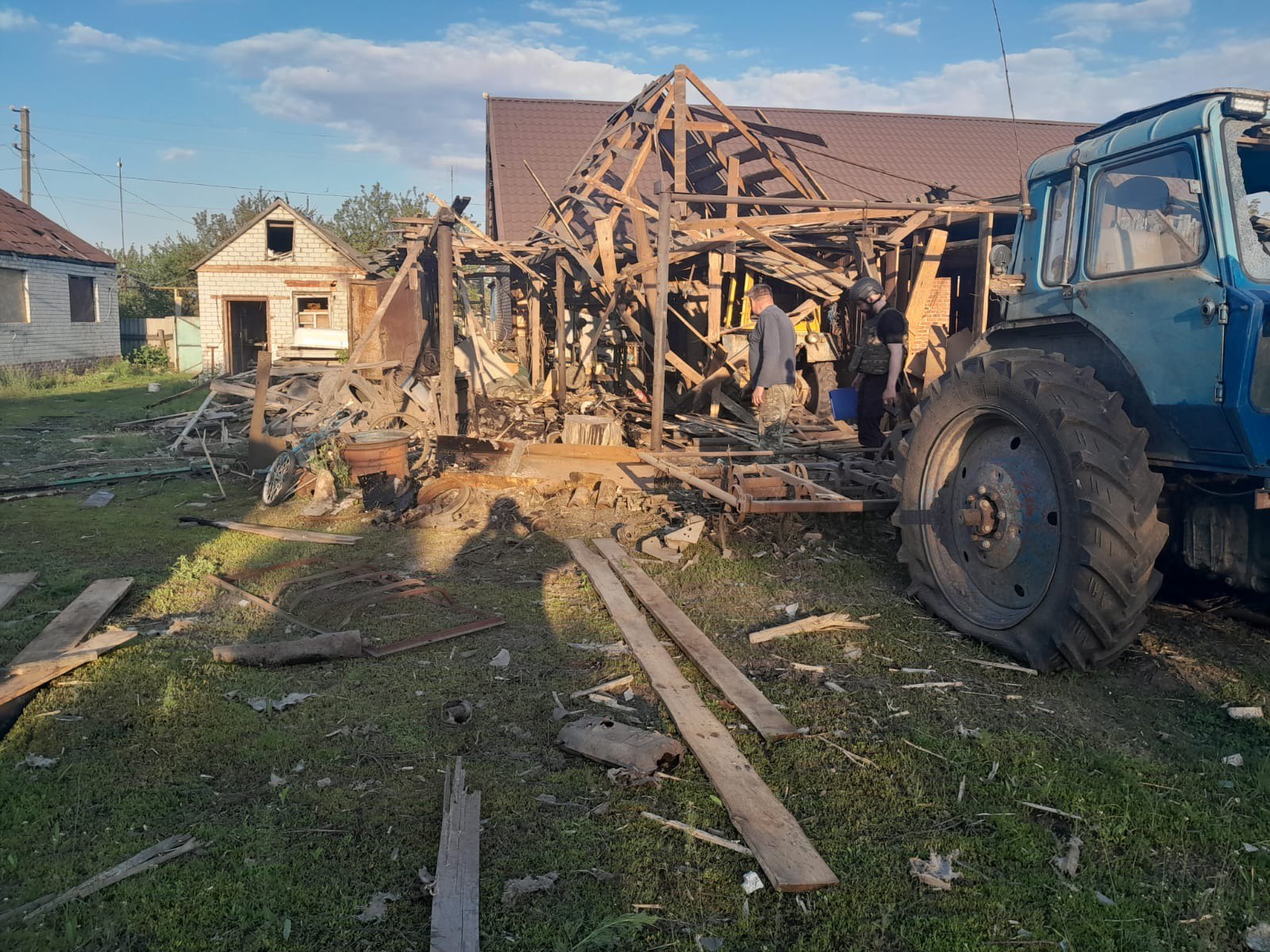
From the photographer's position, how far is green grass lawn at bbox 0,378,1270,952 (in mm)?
2725

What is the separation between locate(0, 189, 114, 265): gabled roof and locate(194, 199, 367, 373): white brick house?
11.0 feet

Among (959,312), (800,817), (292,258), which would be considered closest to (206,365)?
(292,258)

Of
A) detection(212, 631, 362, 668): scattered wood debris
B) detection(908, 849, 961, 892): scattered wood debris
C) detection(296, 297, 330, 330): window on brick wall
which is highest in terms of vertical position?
detection(296, 297, 330, 330): window on brick wall

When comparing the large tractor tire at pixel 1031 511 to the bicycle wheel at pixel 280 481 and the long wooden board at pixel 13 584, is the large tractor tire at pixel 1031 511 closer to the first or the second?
the long wooden board at pixel 13 584

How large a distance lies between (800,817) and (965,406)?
105 inches

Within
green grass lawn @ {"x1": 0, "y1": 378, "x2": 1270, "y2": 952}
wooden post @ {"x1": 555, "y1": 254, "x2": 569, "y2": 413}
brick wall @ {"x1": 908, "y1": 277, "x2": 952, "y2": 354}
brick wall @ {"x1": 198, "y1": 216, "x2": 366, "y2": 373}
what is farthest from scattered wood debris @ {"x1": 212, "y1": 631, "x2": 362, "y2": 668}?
brick wall @ {"x1": 198, "y1": 216, "x2": 366, "y2": 373}

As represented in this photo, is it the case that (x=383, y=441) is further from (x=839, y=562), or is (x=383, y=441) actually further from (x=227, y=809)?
(x=227, y=809)

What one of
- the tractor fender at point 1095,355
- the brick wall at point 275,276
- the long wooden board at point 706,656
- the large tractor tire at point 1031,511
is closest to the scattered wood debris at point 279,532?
the long wooden board at point 706,656

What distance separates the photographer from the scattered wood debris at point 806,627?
5188mm

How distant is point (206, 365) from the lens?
88.8ft

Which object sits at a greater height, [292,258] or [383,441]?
[292,258]

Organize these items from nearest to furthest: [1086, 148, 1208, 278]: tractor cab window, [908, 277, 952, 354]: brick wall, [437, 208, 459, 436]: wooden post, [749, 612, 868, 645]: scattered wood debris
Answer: [1086, 148, 1208, 278]: tractor cab window, [749, 612, 868, 645]: scattered wood debris, [437, 208, 459, 436]: wooden post, [908, 277, 952, 354]: brick wall

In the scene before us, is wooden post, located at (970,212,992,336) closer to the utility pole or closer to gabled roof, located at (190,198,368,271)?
gabled roof, located at (190,198,368,271)

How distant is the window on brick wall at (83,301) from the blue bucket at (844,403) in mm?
25196
